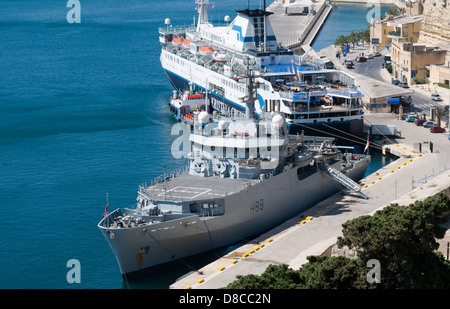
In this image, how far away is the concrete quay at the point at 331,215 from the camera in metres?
47.4

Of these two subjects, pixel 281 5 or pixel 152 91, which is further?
pixel 281 5

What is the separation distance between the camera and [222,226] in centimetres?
5231

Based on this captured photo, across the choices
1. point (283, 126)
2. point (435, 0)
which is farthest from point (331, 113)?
point (435, 0)

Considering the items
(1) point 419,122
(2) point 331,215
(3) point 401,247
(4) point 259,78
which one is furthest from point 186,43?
(3) point 401,247

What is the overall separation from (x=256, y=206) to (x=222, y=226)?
3.42 meters

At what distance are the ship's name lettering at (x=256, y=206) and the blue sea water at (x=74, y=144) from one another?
5.79m

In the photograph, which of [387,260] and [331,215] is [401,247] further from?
[331,215]

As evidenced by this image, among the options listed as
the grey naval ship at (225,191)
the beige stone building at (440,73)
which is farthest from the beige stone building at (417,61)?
the grey naval ship at (225,191)

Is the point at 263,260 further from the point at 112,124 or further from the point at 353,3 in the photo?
the point at 353,3

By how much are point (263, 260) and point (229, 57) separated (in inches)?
1943

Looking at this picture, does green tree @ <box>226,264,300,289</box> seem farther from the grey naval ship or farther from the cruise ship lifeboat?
the cruise ship lifeboat

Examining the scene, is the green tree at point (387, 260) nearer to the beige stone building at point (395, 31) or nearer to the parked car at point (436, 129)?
the parked car at point (436, 129)
